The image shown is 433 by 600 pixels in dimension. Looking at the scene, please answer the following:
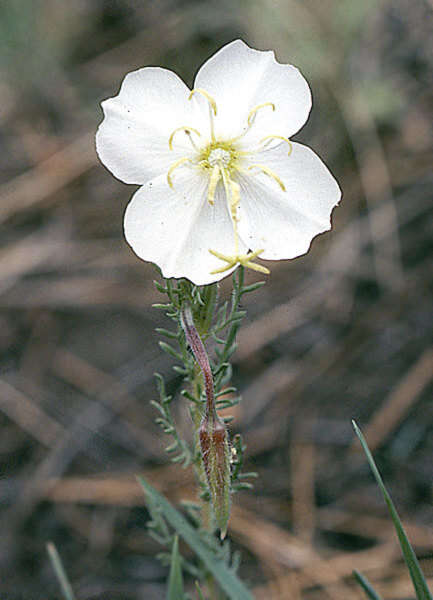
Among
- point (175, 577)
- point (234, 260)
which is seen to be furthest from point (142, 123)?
point (175, 577)

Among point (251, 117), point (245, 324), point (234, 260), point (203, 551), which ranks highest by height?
point (251, 117)

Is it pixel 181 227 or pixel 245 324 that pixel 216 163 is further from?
pixel 245 324

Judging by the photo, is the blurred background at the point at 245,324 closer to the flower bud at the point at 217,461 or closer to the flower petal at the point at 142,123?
the flower bud at the point at 217,461

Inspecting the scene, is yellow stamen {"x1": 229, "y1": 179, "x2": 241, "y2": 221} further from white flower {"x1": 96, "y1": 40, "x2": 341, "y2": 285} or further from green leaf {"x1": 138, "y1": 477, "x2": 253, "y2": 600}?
green leaf {"x1": 138, "y1": 477, "x2": 253, "y2": 600}

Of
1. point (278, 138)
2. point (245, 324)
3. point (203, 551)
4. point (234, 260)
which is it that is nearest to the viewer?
point (234, 260)

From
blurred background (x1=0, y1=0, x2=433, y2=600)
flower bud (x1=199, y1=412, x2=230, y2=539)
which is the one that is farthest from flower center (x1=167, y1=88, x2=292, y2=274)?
blurred background (x1=0, y1=0, x2=433, y2=600)

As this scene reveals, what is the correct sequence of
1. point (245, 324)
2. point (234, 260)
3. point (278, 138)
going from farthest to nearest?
point (245, 324) → point (278, 138) → point (234, 260)

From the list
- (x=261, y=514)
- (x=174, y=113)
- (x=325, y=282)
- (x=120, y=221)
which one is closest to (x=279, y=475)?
(x=261, y=514)

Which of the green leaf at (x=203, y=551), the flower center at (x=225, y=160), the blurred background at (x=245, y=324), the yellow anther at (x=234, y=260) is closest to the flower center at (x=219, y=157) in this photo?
the flower center at (x=225, y=160)

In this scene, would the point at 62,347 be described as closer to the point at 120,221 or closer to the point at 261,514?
the point at 120,221
